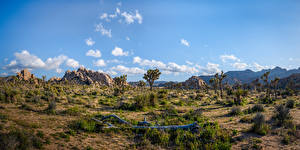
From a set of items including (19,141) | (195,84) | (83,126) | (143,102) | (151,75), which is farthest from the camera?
(195,84)

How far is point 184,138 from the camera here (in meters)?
8.73

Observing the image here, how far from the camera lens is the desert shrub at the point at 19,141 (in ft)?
19.1

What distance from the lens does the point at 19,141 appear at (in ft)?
21.0

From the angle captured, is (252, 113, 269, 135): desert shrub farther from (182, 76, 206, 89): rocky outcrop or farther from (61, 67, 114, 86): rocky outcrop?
(61, 67, 114, 86): rocky outcrop

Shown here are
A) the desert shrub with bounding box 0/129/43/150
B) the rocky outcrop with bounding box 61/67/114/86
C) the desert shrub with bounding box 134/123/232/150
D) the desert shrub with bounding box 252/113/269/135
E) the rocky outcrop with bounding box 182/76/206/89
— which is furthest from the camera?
the rocky outcrop with bounding box 61/67/114/86

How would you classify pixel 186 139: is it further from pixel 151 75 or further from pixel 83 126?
pixel 151 75

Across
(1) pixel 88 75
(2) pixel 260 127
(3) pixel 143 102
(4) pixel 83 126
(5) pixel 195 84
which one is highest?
(1) pixel 88 75

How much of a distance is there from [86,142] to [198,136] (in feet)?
20.7

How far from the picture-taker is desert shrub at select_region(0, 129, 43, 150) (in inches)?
229

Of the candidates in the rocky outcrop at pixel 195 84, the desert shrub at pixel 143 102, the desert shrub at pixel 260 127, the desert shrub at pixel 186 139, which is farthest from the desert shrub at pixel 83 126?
the rocky outcrop at pixel 195 84

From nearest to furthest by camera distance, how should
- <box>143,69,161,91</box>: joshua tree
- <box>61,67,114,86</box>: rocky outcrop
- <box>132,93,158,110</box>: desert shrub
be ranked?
1. <box>132,93,158,110</box>: desert shrub
2. <box>143,69,161,91</box>: joshua tree
3. <box>61,67,114,86</box>: rocky outcrop

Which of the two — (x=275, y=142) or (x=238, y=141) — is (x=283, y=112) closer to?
(x=275, y=142)

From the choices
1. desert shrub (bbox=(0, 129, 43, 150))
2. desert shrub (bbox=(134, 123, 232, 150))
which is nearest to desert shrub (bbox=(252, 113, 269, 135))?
desert shrub (bbox=(134, 123, 232, 150))

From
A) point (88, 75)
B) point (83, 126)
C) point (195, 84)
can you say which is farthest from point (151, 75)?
point (88, 75)
